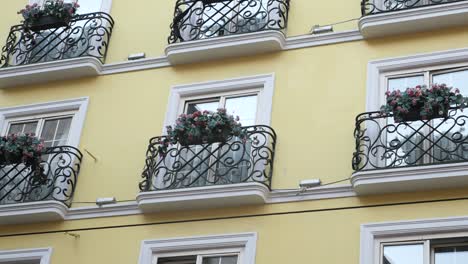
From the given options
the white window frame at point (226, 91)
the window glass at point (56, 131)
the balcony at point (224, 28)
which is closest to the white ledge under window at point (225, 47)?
the balcony at point (224, 28)

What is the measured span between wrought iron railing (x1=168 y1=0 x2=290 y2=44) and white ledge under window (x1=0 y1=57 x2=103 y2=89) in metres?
1.62

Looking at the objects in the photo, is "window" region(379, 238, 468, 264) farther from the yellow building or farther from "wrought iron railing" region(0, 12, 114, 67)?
"wrought iron railing" region(0, 12, 114, 67)

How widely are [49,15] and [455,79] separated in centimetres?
820

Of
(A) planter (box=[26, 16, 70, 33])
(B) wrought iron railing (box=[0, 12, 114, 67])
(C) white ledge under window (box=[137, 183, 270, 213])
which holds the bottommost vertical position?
(C) white ledge under window (box=[137, 183, 270, 213])

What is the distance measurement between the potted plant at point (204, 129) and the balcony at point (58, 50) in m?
2.95

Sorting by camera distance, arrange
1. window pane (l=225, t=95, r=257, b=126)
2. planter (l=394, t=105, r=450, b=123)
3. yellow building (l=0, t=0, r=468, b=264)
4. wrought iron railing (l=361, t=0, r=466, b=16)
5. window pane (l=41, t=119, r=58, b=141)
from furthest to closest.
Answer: window pane (l=41, t=119, r=58, b=141), window pane (l=225, t=95, r=257, b=126), wrought iron railing (l=361, t=0, r=466, b=16), planter (l=394, t=105, r=450, b=123), yellow building (l=0, t=0, r=468, b=264)

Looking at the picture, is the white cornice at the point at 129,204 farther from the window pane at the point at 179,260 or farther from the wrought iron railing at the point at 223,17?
the wrought iron railing at the point at 223,17

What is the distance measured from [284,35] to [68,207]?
4.93 m

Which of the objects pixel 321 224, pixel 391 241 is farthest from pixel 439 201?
pixel 321 224

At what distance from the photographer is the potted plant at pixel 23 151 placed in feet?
52.6

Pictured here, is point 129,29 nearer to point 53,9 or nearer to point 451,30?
point 53,9

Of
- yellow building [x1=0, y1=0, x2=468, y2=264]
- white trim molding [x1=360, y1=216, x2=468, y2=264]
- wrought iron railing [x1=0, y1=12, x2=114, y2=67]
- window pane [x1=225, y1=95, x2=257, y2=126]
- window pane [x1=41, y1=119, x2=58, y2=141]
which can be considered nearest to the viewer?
white trim molding [x1=360, y1=216, x2=468, y2=264]

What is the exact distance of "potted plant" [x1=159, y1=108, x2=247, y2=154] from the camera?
1501 centimetres

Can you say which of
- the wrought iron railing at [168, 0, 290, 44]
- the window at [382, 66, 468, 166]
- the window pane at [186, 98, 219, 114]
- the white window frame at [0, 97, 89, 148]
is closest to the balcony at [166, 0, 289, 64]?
the wrought iron railing at [168, 0, 290, 44]
